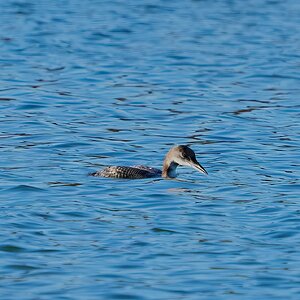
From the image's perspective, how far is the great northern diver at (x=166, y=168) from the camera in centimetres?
1534

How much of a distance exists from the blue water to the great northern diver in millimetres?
185

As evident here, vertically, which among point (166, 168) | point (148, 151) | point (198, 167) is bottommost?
point (148, 151)

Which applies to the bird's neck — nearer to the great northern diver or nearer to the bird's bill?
the great northern diver

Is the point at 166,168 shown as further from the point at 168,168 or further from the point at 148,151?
the point at 148,151

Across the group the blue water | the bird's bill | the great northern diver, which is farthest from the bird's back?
the bird's bill

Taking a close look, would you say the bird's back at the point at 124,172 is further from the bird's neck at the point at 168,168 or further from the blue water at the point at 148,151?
the bird's neck at the point at 168,168

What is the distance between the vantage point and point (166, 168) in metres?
15.9

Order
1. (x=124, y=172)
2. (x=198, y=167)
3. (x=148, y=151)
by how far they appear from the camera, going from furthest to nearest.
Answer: (x=148, y=151), (x=198, y=167), (x=124, y=172)

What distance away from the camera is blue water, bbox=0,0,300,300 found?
36.8 feet

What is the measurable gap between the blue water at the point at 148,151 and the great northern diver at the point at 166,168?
0.61 ft

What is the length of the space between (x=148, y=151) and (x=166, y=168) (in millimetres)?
1777

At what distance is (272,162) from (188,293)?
6.45m

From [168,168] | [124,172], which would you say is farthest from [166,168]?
[124,172]

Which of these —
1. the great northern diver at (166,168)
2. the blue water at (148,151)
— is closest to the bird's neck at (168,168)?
the great northern diver at (166,168)
